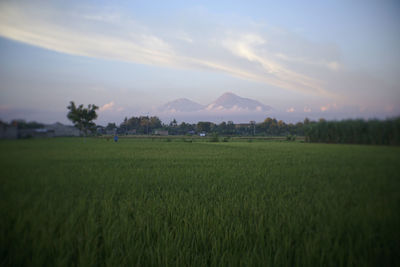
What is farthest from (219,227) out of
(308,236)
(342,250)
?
(342,250)

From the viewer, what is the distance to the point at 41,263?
1468mm

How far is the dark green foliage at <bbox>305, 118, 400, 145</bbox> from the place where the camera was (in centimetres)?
600

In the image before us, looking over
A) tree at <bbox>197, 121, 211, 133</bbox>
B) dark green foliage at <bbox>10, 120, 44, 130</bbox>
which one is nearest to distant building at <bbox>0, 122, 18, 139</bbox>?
dark green foliage at <bbox>10, 120, 44, 130</bbox>

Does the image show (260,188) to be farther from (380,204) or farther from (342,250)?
(342,250)

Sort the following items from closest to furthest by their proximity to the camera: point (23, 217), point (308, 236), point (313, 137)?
point (308, 236), point (23, 217), point (313, 137)

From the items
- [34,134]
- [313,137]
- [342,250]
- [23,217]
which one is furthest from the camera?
[313,137]

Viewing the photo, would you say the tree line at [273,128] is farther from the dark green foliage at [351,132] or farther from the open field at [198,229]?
the open field at [198,229]

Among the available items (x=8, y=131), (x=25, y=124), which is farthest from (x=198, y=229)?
(x=25, y=124)

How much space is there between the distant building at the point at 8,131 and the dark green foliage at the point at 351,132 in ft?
27.6

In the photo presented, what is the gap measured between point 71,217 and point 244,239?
1.96m

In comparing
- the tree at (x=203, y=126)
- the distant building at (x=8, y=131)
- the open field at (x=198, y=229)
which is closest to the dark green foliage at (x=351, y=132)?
the open field at (x=198, y=229)

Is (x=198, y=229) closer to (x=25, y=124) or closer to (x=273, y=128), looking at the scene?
(x=25, y=124)

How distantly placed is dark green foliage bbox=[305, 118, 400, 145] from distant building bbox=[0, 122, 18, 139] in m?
8.41

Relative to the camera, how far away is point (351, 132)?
573 inches
